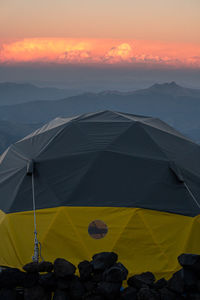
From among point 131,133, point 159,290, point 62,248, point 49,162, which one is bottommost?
point 159,290

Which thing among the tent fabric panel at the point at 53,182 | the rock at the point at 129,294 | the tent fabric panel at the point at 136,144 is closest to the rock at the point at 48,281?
the rock at the point at 129,294

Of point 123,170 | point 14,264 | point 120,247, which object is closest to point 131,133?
point 123,170

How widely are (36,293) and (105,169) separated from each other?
4.17m

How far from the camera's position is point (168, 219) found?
9016 mm

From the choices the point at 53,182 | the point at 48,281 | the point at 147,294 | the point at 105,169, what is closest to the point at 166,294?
the point at 147,294

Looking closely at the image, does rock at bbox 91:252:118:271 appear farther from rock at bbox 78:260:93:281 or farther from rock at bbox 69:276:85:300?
rock at bbox 69:276:85:300

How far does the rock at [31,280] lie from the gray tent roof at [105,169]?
262 cm

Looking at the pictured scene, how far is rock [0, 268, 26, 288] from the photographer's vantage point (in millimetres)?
6586

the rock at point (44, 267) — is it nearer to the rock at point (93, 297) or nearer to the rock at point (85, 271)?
the rock at point (85, 271)

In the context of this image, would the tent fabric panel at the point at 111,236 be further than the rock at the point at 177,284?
Yes

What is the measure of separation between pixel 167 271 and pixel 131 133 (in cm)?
467

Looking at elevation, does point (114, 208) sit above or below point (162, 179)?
below

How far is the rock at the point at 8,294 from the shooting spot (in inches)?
253

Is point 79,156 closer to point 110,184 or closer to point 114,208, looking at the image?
point 110,184
